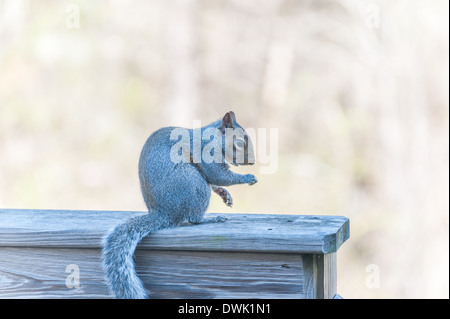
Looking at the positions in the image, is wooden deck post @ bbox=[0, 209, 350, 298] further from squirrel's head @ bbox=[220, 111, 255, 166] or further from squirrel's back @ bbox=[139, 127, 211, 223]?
squirrel's head @ bbox=[220, 111, 255, 166]

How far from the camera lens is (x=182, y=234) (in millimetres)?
1618

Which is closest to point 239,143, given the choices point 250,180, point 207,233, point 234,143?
point 234,143

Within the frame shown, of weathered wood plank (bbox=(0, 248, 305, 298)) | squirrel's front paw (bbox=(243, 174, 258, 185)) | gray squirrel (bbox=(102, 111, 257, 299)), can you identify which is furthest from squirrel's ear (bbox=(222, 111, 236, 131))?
weathered wood plank (bbox=(0, 248, 305, 298))

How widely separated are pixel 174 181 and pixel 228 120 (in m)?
0.32

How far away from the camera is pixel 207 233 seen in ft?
5.24

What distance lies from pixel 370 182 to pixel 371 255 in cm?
72

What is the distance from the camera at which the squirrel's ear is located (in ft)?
6.97

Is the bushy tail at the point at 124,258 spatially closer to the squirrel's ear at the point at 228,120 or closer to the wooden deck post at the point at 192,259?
the wooden deck post at the point at 192,259

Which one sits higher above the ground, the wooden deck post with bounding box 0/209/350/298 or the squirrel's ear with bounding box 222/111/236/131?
the squirrel's ear with bounding box 222/111/236/131

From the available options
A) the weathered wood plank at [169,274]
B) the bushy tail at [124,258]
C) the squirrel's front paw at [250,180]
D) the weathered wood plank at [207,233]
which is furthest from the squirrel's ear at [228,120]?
the weathered wood plank at [169,274]

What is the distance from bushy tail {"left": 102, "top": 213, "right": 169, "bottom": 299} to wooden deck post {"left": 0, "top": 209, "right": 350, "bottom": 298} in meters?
0.03

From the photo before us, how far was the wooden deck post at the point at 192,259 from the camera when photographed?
59.5 inches

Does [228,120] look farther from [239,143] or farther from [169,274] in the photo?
[169,274]

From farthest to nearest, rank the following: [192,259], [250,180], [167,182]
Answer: [250,180]
[167,182]
[192,259]
